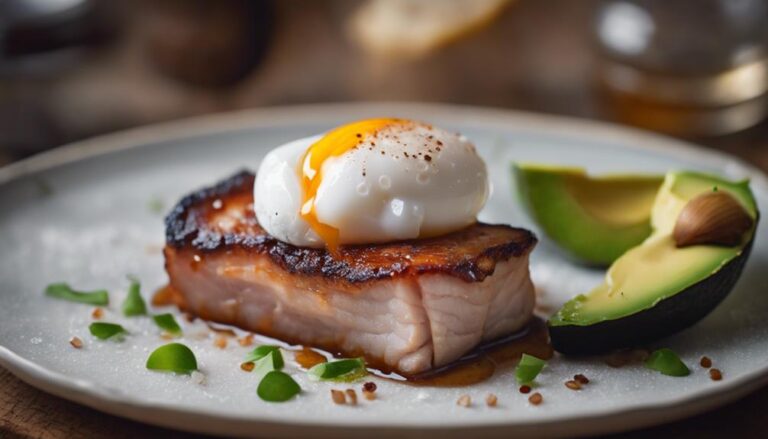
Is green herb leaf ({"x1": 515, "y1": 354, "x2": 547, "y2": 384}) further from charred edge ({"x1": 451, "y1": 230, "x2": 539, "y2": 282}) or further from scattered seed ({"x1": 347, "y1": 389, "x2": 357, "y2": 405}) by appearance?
scattered seed ({"x1": 347, "y1": 389, "x2": 357, "y2": 405})

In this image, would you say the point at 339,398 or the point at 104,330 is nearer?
the point at 339,398

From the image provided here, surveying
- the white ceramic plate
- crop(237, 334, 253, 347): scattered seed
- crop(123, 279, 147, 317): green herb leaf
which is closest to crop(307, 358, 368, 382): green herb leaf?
the white ceramic plate

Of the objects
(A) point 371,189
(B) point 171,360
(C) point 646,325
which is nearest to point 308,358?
(B) point 171,360

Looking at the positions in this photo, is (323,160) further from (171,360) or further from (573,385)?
(573,385)

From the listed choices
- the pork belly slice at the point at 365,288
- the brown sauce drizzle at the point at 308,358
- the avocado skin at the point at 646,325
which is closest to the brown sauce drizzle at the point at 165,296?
the pork belly slice at the point at 365,288

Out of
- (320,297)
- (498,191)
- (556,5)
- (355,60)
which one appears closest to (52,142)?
(355,60)

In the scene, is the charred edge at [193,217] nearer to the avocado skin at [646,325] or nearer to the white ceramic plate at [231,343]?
the white ceramic plate at [231,343]

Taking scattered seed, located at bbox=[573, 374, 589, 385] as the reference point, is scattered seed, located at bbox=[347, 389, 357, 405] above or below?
below

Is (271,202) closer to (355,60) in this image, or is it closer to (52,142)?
(52,142)

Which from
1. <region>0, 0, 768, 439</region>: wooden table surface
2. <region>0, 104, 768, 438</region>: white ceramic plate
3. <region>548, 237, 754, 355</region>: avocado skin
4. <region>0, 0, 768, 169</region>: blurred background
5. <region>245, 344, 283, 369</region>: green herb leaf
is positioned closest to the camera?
<region>0, 104, 768, 438</region>: white ceramic plate
